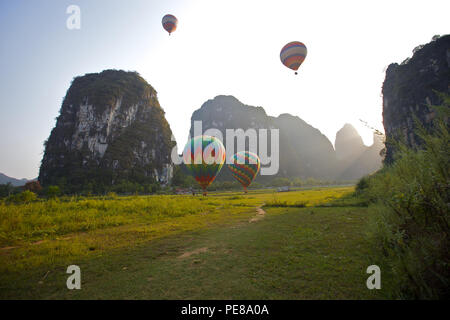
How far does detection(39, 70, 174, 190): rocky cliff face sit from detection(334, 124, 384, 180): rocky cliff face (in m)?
144

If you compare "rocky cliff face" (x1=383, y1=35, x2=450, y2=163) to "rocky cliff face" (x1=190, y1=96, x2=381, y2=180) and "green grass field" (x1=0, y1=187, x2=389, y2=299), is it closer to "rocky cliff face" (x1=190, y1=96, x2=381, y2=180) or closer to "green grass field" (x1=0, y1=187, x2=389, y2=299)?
"green grass field" (x1=0, y1=187, x2=389, y2=299)

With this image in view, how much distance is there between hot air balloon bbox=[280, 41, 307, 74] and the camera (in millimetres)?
21062

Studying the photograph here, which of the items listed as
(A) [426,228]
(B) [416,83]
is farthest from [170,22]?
(B) [416,83]

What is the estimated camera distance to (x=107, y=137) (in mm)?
95438

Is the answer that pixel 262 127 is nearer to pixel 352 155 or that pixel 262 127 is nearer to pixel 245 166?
pixel 352 155

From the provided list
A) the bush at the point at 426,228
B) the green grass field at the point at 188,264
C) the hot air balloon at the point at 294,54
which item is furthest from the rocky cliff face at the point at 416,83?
the bush at the point at 426,228

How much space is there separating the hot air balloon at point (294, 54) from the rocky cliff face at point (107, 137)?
8069cm

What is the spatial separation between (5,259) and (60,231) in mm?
3414

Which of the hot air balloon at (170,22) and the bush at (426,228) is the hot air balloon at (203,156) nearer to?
the hot air balloon at (170,22)

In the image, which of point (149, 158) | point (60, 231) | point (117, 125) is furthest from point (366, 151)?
point (60, 231)

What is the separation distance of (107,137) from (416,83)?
111 meters

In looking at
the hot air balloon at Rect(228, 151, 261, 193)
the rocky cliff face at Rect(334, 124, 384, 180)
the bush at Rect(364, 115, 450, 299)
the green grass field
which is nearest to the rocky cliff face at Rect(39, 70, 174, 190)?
the hot air balloon at Rect(228, 151, 261, 193)

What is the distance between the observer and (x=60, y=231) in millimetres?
8031
